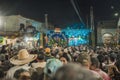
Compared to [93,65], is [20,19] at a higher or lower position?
higher

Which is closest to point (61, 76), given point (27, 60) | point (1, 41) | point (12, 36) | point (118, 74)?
point (27, 60)

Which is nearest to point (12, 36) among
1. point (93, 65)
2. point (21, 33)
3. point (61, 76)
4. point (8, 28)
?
point (21, 33)

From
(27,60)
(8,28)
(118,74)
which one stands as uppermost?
(8,28)

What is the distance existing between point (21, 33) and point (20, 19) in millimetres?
12154

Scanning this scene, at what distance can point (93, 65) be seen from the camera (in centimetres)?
559

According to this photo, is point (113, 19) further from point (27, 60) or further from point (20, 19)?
point (27, 60)

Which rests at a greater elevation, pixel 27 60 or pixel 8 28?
pixel 8 28

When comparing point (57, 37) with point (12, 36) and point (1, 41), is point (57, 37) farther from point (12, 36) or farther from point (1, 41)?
point (1, 41)

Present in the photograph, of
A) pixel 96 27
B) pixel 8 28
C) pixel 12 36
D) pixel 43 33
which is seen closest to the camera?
pixel 12 36

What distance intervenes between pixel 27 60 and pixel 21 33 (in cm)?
3231

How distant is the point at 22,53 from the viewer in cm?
677

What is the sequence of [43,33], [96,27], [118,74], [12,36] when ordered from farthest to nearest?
[96,27] < [43,33] < [12,36] < [118,74]

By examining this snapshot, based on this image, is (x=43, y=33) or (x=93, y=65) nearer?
(x=93, y=65)

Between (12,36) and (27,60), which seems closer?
(27,60)
